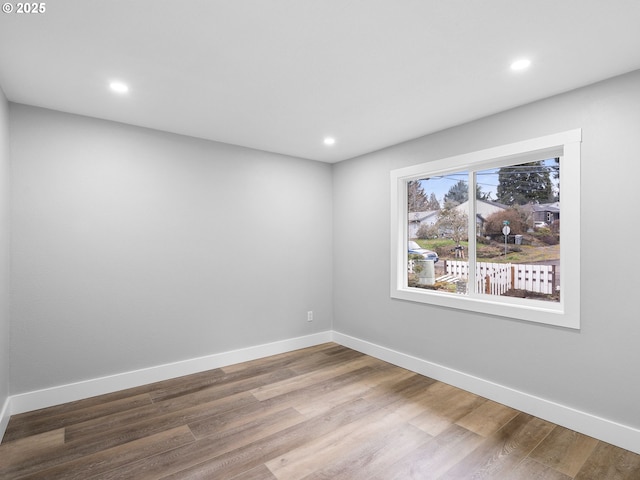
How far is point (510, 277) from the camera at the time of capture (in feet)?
9.64

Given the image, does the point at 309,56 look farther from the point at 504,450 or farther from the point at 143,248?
the point at 504,450

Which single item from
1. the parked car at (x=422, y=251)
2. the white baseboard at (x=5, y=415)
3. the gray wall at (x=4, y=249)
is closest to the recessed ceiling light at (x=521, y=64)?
the parked car at (x=422, y=251)

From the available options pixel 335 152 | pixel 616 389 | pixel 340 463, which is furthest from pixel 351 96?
pixel 616 389

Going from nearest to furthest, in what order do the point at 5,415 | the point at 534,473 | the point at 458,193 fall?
the point at 534,473 < the point at 5,415 < the point at 458,193

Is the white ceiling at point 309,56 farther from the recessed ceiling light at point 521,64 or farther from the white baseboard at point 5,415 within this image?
the white baseboard at point 5,415

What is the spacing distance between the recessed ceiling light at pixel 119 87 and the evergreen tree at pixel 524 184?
320cm

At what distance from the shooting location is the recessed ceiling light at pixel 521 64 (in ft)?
6.73

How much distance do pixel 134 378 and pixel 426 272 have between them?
3197mm

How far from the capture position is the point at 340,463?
6.76 ft

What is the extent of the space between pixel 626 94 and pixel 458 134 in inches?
47.3

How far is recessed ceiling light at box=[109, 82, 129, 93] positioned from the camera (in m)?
2.37

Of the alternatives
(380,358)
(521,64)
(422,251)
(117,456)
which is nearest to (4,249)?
(117,456)

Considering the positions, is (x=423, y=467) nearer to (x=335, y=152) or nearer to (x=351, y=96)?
(x=351, y=96)

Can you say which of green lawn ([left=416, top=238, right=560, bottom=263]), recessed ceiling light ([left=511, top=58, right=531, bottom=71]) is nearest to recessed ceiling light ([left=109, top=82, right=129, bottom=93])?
recessed ceiling light ([left=511, top=58, right=531, bottom=71])
